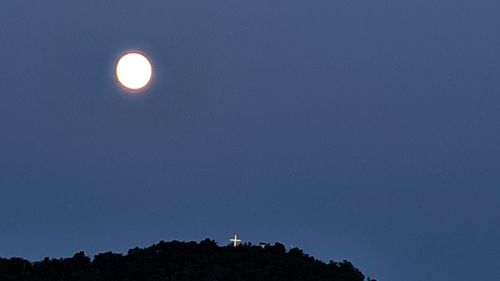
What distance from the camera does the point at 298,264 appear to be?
58.5 metres

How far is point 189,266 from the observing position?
2260 inches

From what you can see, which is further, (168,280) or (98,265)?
(98,265)

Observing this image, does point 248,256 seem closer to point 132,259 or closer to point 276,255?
point 276,255

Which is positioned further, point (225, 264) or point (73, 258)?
point (73, 258)

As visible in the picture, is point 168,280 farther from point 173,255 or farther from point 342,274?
point 342,274

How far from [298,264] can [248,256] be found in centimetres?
271

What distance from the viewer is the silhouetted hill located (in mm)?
57000

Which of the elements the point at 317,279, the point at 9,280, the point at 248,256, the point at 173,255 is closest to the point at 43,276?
the point at 9,280

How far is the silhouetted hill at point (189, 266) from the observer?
57.0m

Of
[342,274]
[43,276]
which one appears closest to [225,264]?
[342,274]

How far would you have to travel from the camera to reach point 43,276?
199ft

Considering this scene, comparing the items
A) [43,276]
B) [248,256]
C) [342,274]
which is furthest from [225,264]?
[43,276]

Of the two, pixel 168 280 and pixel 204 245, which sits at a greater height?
pixel 204 245

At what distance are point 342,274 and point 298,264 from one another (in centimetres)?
212
